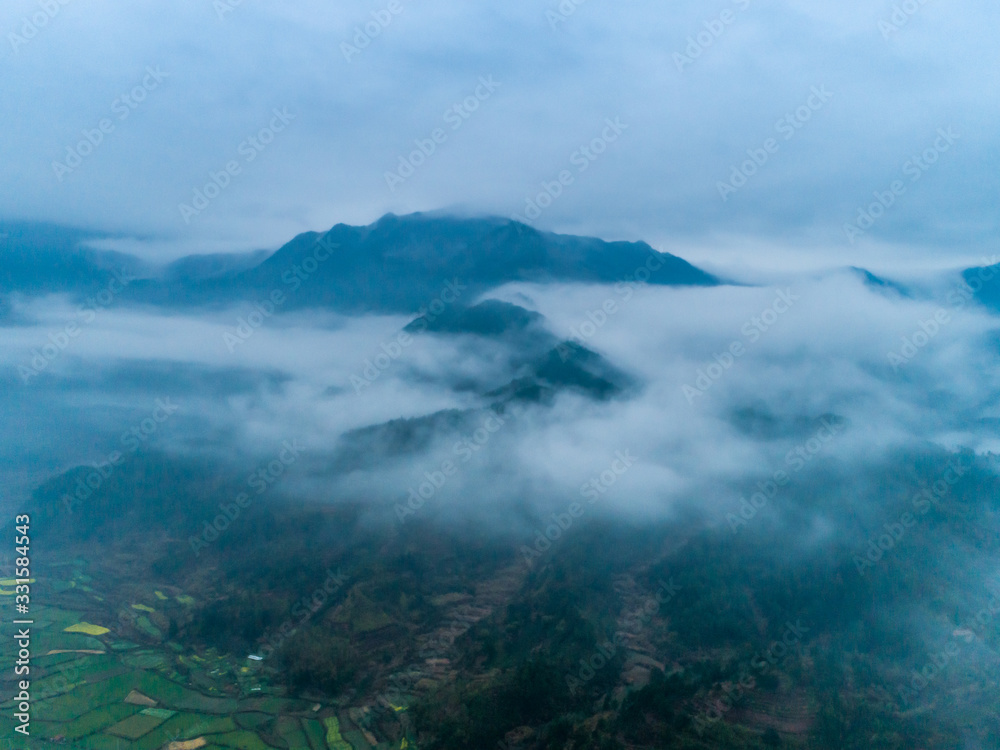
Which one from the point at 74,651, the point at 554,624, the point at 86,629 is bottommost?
the point at 554,624

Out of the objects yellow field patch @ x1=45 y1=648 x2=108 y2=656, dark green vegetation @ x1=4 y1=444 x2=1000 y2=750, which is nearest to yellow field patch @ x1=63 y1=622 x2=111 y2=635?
dark green vegetation @ x1=4 y1=444 x2=1000 y2=750

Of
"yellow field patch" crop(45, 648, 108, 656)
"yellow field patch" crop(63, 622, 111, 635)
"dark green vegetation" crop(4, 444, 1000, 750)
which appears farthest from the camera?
"yellow field patch" crop(63, 622, 111, 635)

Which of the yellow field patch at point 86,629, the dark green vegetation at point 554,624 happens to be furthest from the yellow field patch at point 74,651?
the yellow field patch at point 86,629

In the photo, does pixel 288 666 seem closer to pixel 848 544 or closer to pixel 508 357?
pixel 848 544

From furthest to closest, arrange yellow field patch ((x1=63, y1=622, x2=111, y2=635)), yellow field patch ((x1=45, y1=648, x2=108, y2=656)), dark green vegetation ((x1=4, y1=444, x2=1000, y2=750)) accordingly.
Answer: yellow field patch ((x1=63, y1=622, x2=111, y2=635)) → yellow field patch ((x1=45, y1=648, x2=108, y2=656)) → dark green vegetation ((x1=4, y1=444, x2=1000, y2=750))

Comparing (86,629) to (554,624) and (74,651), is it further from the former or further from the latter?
(554,624)

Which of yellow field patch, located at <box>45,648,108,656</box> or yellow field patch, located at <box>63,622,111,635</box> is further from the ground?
yellow field patch, located at <box>45,648,108,656</box>

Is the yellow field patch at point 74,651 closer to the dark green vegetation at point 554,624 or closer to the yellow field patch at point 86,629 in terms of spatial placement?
the dark green vegetation at point 554,624

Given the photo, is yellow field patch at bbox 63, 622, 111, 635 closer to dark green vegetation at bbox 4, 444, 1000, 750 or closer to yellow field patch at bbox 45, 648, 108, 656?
dark green vegetation at bbox 4, 444, 1000, 750

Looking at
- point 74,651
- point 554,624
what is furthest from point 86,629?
point 554,624

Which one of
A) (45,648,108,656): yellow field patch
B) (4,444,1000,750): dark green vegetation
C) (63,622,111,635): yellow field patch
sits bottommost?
(4,444,1000,750): dark green vegetation
